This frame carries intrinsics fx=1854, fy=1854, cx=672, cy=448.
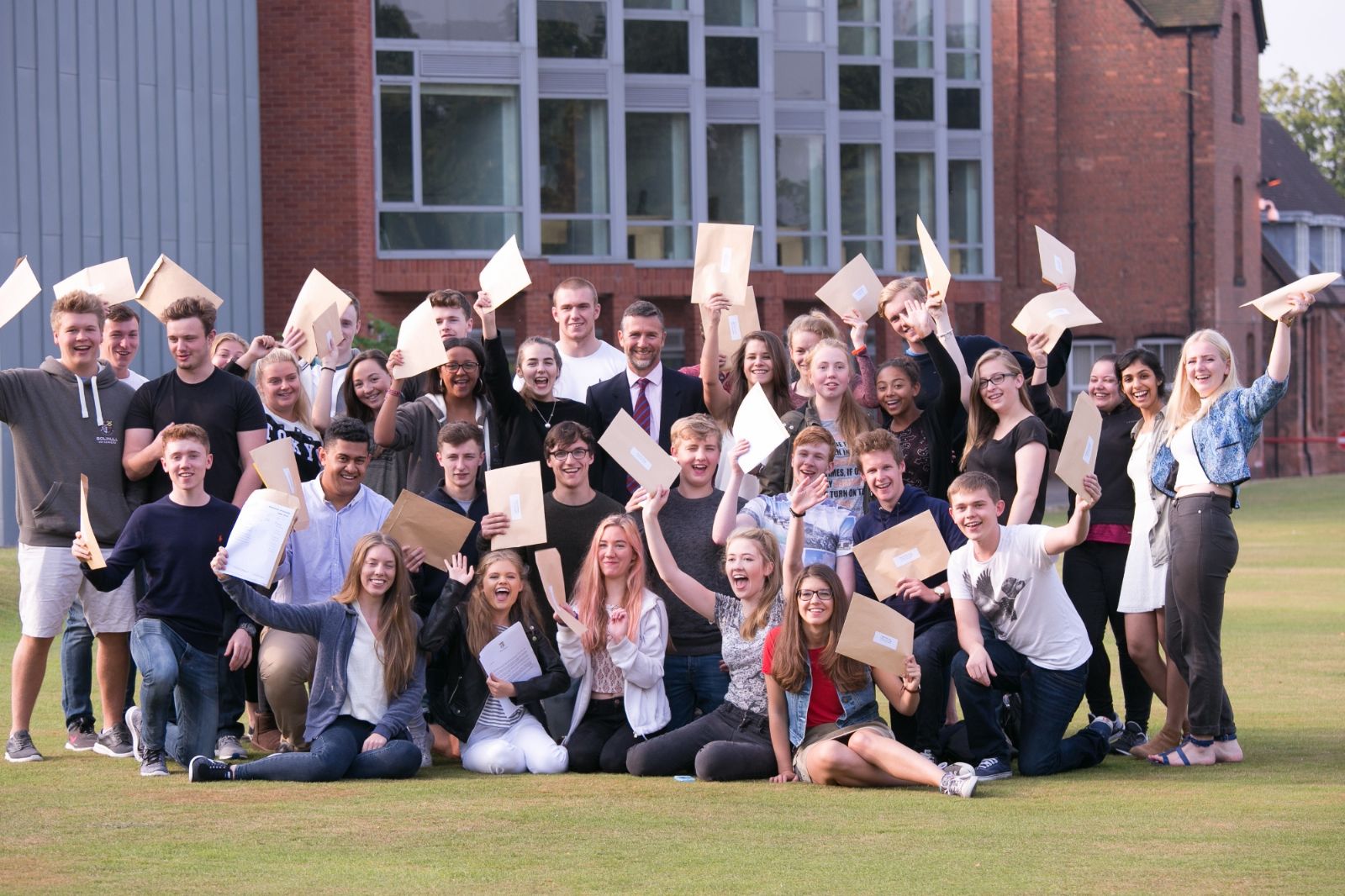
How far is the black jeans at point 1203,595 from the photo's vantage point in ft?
28.1

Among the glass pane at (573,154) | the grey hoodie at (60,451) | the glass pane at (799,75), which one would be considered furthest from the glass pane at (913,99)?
the grey hoodie at (60,451)

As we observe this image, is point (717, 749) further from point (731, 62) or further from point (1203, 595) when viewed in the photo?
point (731, 62)

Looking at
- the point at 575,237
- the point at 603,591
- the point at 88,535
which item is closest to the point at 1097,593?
the point at 603,591

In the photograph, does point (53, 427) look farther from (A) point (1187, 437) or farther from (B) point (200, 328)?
(A) point (1187, 437)

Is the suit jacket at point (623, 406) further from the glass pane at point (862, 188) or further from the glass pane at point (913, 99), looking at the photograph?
the glass pane at point (913, 99)

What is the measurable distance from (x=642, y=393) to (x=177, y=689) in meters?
2.83

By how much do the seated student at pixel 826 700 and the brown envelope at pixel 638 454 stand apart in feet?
2.96

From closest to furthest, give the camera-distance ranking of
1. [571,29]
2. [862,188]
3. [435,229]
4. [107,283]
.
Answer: [107,283] < [435,229] < [571,29] < [862,188]

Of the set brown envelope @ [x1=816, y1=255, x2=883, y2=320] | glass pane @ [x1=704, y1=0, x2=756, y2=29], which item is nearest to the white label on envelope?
brown envelope @ [x1=816, y1=255, x2=883, y2=320]

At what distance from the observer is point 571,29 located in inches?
1141

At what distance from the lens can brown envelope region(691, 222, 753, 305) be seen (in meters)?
9.82

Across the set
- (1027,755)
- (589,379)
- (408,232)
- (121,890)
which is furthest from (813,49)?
(121,890)

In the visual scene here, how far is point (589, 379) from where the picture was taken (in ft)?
33.7

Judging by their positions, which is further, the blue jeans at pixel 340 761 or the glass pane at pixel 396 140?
the glass pane at pixel 396 140
